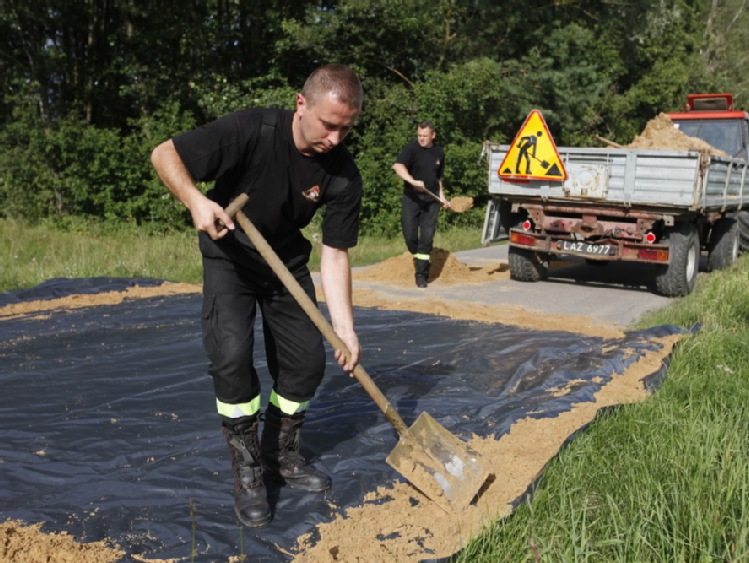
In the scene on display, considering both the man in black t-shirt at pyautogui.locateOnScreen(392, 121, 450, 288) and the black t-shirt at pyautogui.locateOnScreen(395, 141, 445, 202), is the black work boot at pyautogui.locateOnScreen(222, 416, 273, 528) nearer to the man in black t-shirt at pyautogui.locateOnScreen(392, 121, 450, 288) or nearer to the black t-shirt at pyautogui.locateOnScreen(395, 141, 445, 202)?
the man in black t-shirt at pyautogui.locateOnScreen(392, 121, 450, 288)

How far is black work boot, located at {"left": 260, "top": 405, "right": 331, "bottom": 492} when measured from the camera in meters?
3.51

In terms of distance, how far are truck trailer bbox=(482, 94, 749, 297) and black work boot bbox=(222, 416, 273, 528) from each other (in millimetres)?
6598

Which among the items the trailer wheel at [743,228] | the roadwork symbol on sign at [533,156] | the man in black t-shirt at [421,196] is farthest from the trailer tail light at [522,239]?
the trailer wheel at [743,228]

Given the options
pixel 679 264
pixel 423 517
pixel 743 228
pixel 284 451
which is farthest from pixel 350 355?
pixel 743 228

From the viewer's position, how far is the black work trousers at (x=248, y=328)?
127 inches

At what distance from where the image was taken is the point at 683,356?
5.60 m

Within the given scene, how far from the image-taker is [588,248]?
918 cm

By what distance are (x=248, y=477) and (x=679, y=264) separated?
6.99 metres

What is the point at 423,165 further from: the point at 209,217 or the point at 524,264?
the point at 209,217

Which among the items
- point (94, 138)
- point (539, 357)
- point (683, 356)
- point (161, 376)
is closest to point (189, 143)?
point (161, 376)

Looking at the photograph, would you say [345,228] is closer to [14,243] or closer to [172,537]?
[172,537]

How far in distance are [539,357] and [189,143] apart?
11.7 ft

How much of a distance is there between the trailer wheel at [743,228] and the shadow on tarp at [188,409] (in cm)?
618

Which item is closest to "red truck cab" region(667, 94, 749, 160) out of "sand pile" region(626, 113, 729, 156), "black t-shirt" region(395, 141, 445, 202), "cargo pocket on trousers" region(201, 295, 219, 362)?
"sand pile" region(626, 113, 729, 156)
